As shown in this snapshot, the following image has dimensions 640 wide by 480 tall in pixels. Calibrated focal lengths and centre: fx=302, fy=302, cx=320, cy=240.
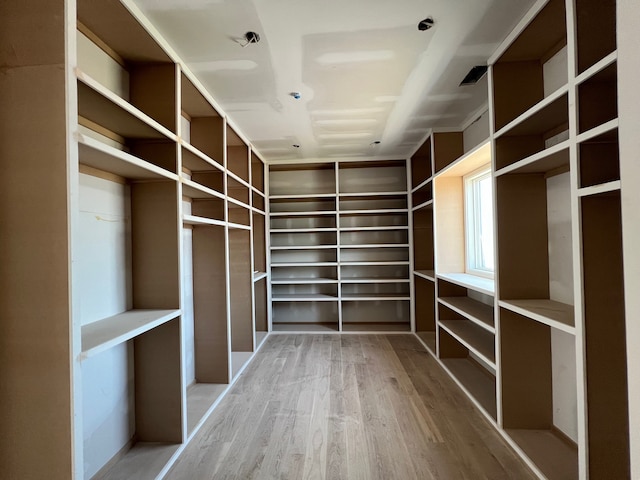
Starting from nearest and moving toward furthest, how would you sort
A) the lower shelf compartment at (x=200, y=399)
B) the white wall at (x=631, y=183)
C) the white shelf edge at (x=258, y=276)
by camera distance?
the white wall at (x=631, y=183), the lower shelf compartment at (x=200, y=399), the white shelf edge at (x=258, y=276)

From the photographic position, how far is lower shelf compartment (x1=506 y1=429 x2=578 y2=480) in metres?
1.59

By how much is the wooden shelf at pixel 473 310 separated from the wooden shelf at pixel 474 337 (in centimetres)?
18

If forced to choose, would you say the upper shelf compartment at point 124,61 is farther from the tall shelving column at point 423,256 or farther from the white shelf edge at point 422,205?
the tall shelving column at point 423,256

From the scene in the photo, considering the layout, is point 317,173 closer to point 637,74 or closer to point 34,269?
point 34,269

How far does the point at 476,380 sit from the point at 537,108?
2249mm

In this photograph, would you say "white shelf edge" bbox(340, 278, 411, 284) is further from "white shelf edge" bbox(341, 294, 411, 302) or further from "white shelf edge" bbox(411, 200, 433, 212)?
"white shelf edge" bbox(411, 200, 433, 212)

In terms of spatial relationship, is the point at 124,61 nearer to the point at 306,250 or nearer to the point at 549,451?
the point at 306,250

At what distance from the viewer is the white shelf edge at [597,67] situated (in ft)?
3.58

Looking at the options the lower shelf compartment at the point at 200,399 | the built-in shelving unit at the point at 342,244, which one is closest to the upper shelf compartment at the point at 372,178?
the built-in shelving unit at the point at 342,244

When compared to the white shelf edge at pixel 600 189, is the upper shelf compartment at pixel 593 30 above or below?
above


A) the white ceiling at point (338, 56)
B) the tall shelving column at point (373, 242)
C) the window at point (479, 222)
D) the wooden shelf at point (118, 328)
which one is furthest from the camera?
the tall shelving column at point (373, 242)

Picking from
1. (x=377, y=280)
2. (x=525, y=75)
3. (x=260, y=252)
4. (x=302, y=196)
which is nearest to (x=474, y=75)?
(x=525, y=75)

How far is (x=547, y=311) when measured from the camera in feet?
5.46

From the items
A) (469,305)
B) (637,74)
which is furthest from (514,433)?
(637,74)
